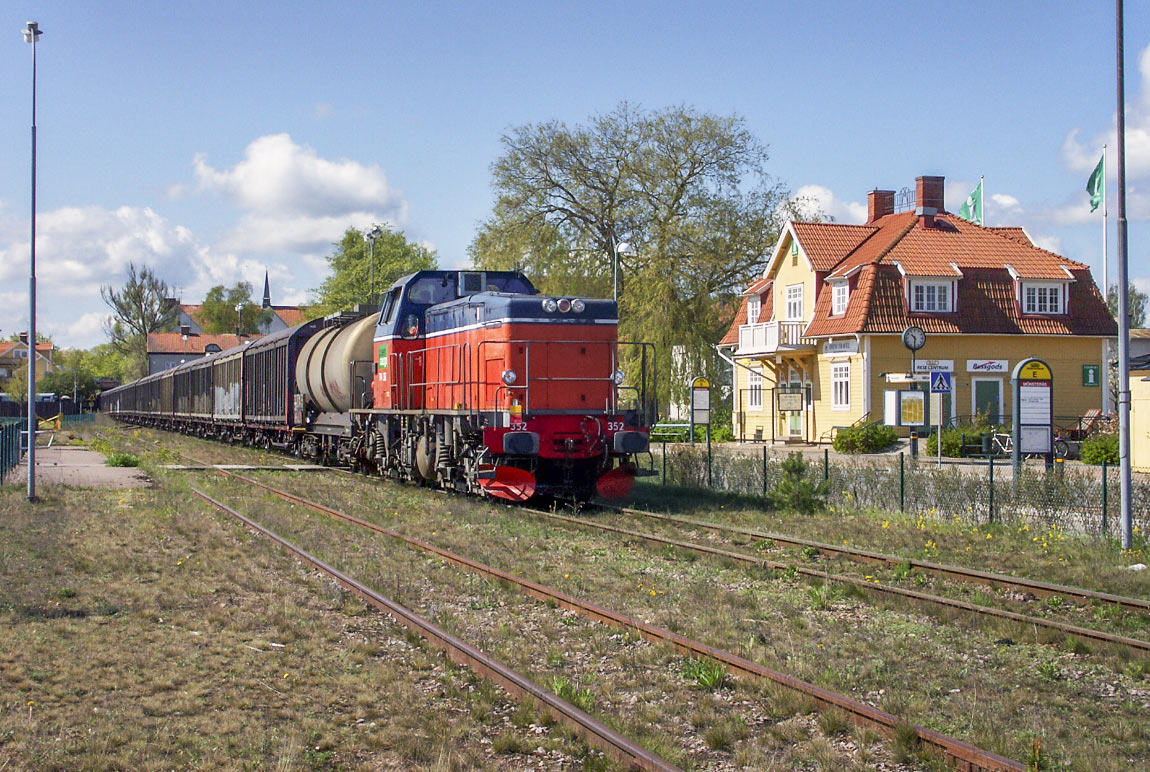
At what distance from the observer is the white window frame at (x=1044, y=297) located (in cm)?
3956

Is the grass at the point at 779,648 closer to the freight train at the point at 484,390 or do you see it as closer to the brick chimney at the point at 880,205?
the freight train at the point at 484,390

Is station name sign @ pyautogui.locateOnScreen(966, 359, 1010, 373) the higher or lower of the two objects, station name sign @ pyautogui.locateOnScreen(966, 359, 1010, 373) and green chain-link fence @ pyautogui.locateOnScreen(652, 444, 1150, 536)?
the higher

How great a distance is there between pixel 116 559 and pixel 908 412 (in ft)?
75.4

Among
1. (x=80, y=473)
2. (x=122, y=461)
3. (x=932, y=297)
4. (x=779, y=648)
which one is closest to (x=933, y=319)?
(x=932, y=297)

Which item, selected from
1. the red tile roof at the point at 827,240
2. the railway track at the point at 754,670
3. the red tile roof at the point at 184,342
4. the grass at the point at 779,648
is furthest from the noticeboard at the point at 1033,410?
the red tile roof at the point at 184,342

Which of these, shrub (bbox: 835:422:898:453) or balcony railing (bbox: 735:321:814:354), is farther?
balcony railing (bbox: 735:321:814:354)

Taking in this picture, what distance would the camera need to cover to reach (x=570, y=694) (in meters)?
6.80

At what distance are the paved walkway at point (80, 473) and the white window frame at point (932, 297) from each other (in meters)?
26.7

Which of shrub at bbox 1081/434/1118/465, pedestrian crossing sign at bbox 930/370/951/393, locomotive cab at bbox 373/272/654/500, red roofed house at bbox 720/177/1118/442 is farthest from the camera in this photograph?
red roofed house at bbox 720/177/1118/442

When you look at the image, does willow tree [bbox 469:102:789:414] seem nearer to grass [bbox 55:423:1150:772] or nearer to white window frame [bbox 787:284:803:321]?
white window frame [bbox 787:284:803:321]

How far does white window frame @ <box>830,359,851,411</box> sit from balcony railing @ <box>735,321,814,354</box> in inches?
76.5

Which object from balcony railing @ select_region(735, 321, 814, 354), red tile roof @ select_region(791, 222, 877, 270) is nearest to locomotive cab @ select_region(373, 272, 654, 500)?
balcony railing @ select_region(735, 321, 814, 354)

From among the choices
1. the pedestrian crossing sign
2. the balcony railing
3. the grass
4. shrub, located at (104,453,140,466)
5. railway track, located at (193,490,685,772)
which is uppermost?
the balcony railing

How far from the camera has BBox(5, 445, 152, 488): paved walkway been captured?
23.1 meters
